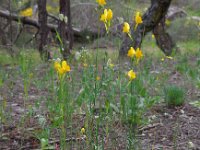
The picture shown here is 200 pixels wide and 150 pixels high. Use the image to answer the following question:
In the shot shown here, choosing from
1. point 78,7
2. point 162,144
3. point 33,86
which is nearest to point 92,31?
point 78,7

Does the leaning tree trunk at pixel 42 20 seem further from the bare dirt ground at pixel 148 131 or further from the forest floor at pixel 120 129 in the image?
the bare dirt ground at pixel 148 131

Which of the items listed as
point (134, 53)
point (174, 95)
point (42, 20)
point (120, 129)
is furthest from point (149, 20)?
point (134, 53)

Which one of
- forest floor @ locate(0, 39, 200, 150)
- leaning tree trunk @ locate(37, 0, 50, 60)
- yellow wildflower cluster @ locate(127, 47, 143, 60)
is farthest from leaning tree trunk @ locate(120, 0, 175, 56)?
yellow wildflower cluster @ locate(127, 47, 143, 60)

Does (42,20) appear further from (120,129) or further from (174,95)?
(120,129)

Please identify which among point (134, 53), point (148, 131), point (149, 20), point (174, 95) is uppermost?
point (149, 20)

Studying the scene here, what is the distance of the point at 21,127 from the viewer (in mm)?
2807

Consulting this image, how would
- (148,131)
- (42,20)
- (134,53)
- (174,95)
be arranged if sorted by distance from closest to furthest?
(134,53) < (148,131) < (174,95) < (42,20)

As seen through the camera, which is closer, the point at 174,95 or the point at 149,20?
the point at 174,95

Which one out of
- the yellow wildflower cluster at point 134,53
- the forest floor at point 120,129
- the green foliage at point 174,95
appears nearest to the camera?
the yellow wildflower cluster at point 134,53

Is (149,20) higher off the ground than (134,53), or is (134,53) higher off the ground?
(149,20)

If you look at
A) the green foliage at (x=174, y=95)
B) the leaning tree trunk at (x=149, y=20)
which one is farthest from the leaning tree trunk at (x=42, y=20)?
the green foliage at (x=174, y=95)

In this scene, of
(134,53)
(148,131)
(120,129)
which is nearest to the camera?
(134,53)

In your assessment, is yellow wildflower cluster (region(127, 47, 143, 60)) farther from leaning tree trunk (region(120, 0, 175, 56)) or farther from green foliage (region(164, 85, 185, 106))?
leaning tree trunk (region(120, 0, 175, 56))

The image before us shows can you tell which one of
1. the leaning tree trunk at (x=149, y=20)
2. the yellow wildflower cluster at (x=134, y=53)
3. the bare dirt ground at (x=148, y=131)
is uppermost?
the leaning tree trunk at (x=149, y=20)
